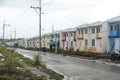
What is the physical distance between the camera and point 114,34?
2095 inches

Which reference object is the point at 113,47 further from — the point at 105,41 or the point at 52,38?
the point at 52,38

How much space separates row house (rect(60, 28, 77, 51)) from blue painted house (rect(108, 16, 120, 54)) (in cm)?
2200

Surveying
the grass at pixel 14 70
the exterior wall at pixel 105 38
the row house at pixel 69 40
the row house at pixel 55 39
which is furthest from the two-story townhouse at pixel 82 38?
the grass at pixel 14 70

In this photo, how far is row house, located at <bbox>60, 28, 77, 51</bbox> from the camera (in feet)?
254

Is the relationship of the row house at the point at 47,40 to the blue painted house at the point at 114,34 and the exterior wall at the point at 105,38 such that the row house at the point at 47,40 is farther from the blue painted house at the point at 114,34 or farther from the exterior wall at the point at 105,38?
the blue painted house at the point at 114,34

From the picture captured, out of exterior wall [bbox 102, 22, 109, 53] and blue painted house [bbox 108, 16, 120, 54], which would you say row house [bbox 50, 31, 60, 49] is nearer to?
exterior wall [bbox 102, 22, 109, 53]

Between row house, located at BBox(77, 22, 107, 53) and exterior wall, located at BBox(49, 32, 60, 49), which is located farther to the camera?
exterior wall, located at BBox(49, 32, 60, 49)

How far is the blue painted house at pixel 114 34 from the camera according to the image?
2044 inches

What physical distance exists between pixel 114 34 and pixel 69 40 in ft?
94.8

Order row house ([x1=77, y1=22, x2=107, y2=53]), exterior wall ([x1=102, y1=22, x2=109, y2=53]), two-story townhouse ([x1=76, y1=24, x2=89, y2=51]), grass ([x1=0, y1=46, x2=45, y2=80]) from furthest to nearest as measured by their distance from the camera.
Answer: two-story townhouse ([x1=76, y1=24, x2=89, y2=51]) → row house ([x1=77, y1=22, x2=107, y2=53]) → exterior wall ([x1=102, y1=22, x2=109, y2=53]) → grass ([x1=0, y1=46, x2=45, y2=80])

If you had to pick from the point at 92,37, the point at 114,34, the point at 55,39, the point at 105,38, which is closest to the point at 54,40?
the point at 55,39

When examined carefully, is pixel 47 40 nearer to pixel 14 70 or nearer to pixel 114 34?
pixel 114 34

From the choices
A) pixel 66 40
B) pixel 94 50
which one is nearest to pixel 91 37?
pixel 94 50

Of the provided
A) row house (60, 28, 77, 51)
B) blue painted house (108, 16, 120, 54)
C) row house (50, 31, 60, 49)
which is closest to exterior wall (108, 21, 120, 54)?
blue painted house (108, 16, 120, 54)
